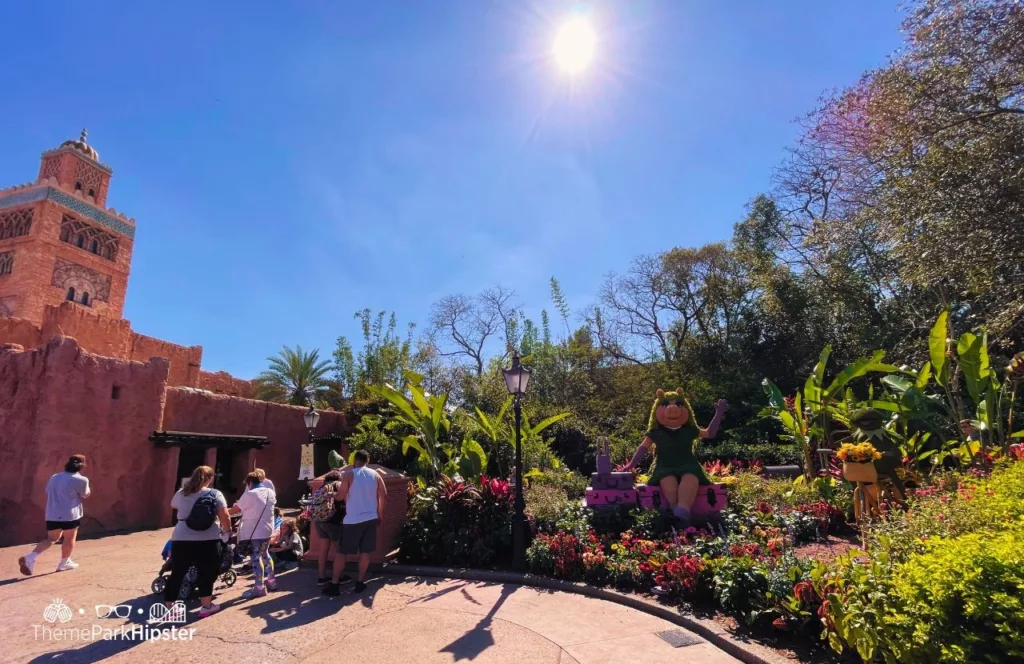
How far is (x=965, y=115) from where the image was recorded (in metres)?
8.24

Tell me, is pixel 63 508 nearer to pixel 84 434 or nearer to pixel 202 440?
pixel 84 434

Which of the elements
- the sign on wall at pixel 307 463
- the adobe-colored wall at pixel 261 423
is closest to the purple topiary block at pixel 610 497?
the sign on wall at pixel 307 463

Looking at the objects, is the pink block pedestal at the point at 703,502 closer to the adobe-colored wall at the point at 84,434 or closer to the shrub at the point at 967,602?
the shrub at the point at 967,602

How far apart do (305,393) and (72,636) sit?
20.2m

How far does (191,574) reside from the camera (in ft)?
16.6

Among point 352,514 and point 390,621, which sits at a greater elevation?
point 352,514

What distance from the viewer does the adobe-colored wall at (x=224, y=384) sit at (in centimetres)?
2138

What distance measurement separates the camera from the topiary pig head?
7707 millimetres

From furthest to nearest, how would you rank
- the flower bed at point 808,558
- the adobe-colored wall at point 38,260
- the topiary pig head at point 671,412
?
the adobe-colored wall at point 38,260 < the topiary pig head at point 671,412 < the flower bed at point 808,558

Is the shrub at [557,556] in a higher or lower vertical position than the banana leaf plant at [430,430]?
lower

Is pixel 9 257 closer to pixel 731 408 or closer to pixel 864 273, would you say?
pixel 731 408

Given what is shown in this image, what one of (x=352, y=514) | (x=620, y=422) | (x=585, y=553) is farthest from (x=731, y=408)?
(x=352, y=514)

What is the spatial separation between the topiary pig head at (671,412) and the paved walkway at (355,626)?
3129 mm

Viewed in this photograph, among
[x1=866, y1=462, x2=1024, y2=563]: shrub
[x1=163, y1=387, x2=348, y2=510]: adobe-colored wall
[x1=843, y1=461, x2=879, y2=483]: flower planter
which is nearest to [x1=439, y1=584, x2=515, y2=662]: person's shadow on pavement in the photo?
[x1=866, y1=462, x2=1024, y2=563]: shrub
